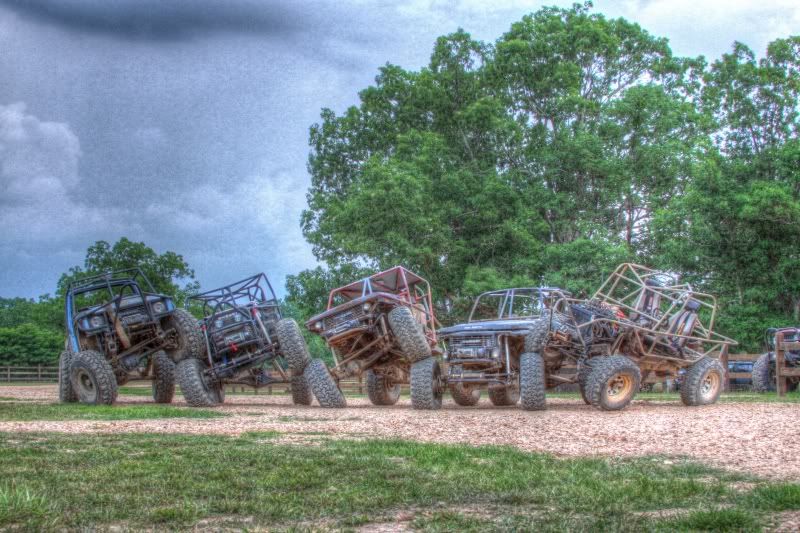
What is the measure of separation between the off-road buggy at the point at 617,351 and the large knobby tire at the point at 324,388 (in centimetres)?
378

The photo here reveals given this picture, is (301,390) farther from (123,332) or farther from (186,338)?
(123,332)

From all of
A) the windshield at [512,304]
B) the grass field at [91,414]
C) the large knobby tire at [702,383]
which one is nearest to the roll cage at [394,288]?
the windshield at [512,304]

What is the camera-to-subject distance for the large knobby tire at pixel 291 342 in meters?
16.6

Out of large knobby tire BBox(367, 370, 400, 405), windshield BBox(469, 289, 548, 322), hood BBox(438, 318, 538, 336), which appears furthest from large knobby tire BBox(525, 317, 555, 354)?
large knobby tire BBox(367, 370, 400, 405)

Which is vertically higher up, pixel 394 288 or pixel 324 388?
pixel 394 288

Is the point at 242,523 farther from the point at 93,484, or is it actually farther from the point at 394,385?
the point at 394,385

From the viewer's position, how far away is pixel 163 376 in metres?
18.9

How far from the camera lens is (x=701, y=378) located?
16.5 meters

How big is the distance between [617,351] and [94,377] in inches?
392

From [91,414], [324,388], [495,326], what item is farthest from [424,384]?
[91,414]

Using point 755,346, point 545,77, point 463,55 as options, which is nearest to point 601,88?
point 545,77

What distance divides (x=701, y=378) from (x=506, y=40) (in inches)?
949

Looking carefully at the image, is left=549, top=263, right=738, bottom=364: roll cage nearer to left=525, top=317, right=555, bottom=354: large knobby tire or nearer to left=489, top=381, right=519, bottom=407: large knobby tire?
left=525, top=317, right=555, bottom=354: large knobby tire

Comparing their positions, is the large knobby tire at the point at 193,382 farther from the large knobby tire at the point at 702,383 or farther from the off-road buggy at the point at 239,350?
the large knobby tire at the point at 702,383
